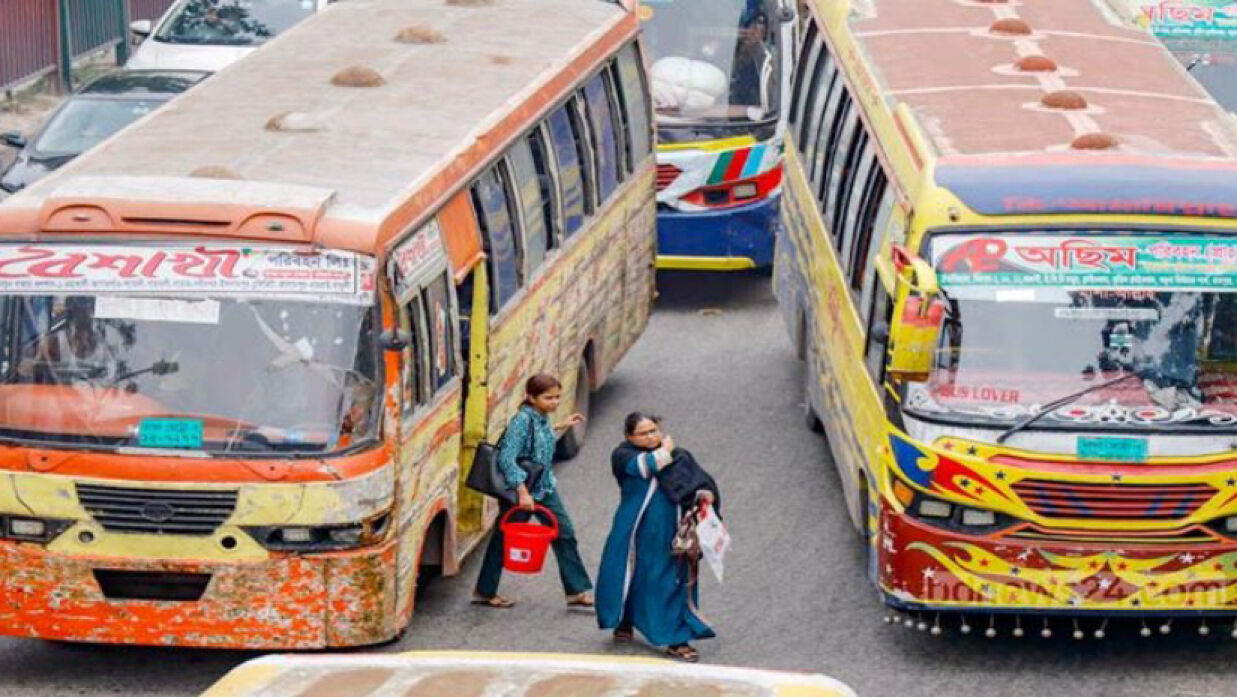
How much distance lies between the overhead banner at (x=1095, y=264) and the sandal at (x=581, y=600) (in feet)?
8.46

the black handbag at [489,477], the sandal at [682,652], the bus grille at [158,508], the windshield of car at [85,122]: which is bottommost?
the windshield of car at [85,122]

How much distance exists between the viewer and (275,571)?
39.1ft

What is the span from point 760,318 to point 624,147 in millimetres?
3334

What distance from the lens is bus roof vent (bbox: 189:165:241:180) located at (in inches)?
488

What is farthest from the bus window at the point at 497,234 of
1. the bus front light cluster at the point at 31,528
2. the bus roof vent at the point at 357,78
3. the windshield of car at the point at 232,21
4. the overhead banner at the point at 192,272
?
the windshield of car at the point at 232,21

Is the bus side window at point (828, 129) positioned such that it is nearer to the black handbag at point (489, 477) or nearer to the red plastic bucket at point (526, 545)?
the black handbag at point (489, 477)

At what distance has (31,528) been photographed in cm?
1197

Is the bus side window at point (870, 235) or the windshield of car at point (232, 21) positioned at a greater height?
the bus side window at point (870, 235)

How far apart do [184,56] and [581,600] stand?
38.2 feet

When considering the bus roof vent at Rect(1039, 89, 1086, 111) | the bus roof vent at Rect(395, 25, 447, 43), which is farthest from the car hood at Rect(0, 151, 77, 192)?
the bus roof vent at Rect(1039, 89, 1086, 111)

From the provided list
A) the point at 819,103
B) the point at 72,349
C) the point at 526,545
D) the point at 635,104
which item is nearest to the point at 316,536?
the point at 72,349

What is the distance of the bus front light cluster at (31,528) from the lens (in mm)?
11938

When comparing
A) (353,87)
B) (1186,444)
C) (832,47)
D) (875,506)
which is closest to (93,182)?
(353,87)

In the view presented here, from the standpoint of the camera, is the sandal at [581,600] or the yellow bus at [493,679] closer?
the yellow bus at [493,679]
